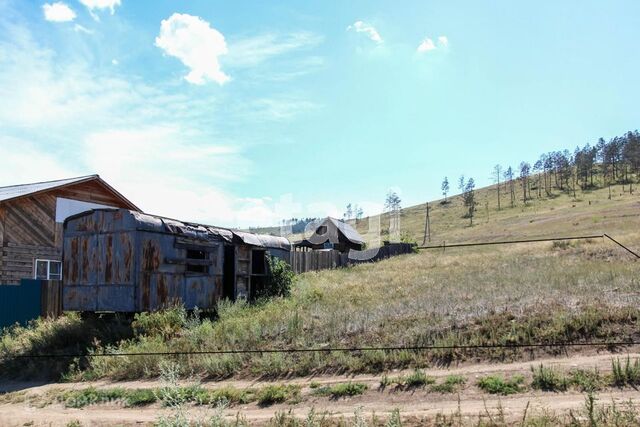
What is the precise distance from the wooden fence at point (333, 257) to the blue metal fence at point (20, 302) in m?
14.0

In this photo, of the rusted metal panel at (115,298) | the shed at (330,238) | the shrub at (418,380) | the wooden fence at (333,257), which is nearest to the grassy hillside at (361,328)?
the rusted metal panel at (115,298)

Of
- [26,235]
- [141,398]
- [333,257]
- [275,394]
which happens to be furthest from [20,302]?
[333,257]

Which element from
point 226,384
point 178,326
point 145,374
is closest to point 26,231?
point 178,326

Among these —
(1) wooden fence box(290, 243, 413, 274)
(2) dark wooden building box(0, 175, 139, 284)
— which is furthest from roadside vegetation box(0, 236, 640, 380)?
(1) wooden fence box(290, 243, 413, 274)

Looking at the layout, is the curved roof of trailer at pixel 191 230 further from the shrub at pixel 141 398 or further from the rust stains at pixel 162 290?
the shrub at pixel 141 398

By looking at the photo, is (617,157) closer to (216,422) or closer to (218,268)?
(218,268)

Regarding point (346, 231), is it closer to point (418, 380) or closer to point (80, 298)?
point (80, 298)

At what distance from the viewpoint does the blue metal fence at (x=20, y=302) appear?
1617 cm

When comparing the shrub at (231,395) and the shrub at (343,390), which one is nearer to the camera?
the shrub at (343,390)

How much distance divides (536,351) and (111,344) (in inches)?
397

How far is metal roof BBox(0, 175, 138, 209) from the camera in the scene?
20.8 meters

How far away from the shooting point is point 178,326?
1315 centimetres

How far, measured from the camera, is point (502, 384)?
726cm

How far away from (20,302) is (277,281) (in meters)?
8.79
